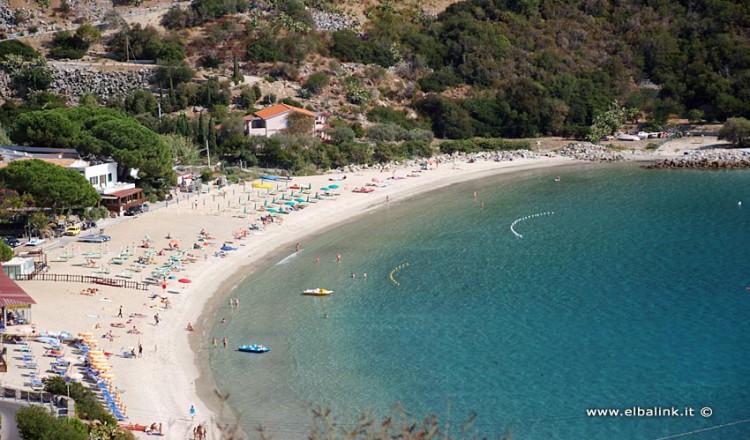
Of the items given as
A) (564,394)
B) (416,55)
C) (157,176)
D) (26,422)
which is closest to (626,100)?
(416,55)

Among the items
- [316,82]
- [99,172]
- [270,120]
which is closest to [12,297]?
[99,172]

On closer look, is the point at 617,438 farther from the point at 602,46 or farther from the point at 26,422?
the point at 602,46

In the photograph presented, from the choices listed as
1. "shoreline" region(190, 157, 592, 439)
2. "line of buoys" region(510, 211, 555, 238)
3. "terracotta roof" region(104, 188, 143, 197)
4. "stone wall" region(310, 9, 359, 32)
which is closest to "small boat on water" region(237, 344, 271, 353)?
"shoreline" region(190, 157, 592, 439)

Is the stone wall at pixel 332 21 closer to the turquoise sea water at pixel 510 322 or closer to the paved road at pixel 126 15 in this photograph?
the paved road at pixel 126 15

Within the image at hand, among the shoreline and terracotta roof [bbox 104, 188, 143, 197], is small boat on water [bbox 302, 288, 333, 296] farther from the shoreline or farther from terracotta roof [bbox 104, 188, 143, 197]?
terracotta roof [bbox 104, 188, 143, 197]

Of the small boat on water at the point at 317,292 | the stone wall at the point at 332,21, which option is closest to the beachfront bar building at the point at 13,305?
the small boat on water at the point at 317,292

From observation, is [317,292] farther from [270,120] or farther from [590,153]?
[590,153]
